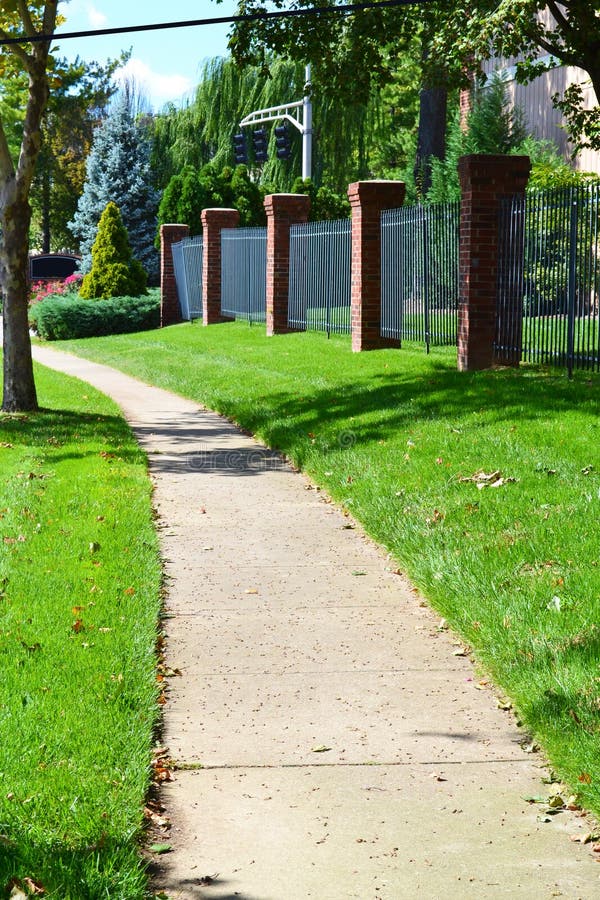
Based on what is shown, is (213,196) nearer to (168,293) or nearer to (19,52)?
(168,293)

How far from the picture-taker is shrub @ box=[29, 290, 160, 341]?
105 feet

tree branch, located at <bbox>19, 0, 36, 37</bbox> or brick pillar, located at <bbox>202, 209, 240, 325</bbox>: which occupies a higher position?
tree branch, located at <bbox>19, 0, 36, 37</bbox>

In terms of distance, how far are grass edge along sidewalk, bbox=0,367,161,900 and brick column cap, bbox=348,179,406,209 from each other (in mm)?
9481

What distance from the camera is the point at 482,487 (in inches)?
337

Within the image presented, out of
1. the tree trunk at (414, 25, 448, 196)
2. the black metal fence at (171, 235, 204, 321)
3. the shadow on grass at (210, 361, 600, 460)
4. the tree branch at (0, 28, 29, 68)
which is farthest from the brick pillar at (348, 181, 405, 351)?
the black metal fence at (171, 235, 204, 321)

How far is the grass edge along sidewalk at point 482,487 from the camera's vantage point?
5203 mm

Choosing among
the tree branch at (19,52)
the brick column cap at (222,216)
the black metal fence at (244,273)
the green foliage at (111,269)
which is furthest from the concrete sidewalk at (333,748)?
the green foliage at (111,269)

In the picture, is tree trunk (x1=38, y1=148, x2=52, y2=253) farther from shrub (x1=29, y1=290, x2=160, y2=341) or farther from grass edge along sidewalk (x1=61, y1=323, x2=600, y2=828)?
grass edge along sidewalk (x1=61, y1=323, x2=600, y2=828)

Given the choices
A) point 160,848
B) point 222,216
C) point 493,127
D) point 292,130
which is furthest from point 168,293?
point 160,848

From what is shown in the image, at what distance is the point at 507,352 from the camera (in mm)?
14883

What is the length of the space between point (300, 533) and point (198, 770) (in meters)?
4.00

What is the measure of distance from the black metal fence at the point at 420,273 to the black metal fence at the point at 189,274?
12.0 meters

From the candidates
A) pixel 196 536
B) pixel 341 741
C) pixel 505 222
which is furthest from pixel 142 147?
pixel 341 741

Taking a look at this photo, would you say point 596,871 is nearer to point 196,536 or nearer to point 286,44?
point 196,536
